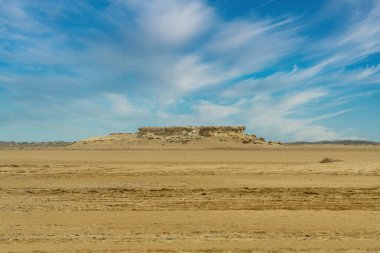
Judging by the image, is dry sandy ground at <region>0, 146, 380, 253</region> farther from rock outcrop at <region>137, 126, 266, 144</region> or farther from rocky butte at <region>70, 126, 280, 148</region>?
rock outcrop at <region>137, 126, 266, 144</region>

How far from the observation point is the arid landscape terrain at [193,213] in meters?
8.05

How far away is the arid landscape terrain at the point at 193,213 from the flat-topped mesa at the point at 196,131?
4774 centimetres

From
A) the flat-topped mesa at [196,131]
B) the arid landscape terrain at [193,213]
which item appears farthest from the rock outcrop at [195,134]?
the arid landscape terrain at [193,213]

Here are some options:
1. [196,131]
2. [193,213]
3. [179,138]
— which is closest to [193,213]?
[193,213]

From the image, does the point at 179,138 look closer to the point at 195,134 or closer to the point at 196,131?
the point at 195,134

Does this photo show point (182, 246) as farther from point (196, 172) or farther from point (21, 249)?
point (196, 172)

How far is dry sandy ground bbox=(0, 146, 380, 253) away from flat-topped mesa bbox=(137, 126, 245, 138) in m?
47.8

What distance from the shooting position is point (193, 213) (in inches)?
427

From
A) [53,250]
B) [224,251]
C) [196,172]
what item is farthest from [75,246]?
[196,172]

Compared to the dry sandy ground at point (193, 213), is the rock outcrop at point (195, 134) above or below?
above

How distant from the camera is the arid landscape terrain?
26.4 feet

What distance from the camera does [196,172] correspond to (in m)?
20.2

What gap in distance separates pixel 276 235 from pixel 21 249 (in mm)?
4526

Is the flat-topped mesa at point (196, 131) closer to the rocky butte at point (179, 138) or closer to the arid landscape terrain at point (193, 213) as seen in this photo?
the rocky butte at point (179, 138)
